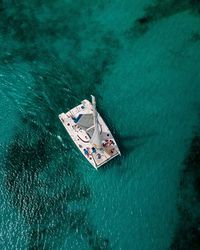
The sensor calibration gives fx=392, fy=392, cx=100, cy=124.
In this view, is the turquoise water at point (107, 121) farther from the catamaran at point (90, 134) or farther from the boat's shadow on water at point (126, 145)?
the catamaran at point (90, 134)

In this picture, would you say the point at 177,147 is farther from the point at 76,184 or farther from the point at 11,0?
the point at 11,0

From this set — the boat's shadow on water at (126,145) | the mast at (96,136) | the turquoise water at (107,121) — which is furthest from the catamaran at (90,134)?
the turquoise water at (107,121)

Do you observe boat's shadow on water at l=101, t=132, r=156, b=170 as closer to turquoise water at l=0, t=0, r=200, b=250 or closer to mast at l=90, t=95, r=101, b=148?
turquoise water at l=0, t=0, r=200, b=250

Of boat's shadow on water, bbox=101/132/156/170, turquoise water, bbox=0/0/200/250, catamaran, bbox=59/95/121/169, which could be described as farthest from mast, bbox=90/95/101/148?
boat's shadow on water, bbox=101/132/156/170

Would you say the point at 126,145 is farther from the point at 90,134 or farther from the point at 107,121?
the point at 90,134

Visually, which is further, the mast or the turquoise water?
the mast

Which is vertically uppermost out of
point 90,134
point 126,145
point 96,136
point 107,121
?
point 96,136

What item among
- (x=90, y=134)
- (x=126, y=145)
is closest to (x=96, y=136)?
(x=90, y=134)
